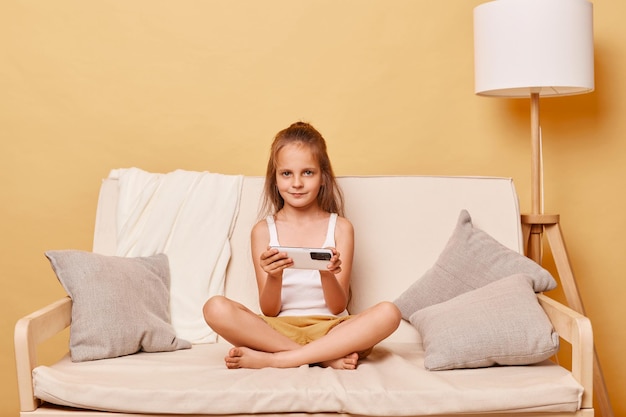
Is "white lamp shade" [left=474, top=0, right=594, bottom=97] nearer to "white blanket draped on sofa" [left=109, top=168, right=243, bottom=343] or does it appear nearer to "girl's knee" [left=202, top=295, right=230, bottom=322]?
"white blanket draped on sofa" [left=109, top=168, right=243, bottom=343]

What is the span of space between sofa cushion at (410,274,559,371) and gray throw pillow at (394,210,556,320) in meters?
0.18

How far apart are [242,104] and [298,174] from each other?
79cm

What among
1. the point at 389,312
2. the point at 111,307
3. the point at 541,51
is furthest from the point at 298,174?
the point at 541,51

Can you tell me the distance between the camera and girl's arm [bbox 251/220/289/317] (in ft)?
7.47

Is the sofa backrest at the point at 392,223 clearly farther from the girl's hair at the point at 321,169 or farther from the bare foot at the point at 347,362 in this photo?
the bare foot at the point at 347,362

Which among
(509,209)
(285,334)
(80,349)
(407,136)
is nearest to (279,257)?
(285,334)

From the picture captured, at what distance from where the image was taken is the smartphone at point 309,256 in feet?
7.35

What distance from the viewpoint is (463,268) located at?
2.59 metres

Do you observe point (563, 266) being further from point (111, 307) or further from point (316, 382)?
point (111, 307)

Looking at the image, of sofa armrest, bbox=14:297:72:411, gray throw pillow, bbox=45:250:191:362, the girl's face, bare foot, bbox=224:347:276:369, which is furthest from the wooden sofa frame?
the girl's face

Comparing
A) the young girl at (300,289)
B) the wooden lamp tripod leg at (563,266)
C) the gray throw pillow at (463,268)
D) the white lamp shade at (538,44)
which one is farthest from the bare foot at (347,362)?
the white lamp shade at (538,44)

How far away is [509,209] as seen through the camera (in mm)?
2762

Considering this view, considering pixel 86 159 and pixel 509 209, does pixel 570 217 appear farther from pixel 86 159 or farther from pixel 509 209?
pixel 86 159

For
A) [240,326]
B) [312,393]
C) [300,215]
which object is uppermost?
[300,215]
